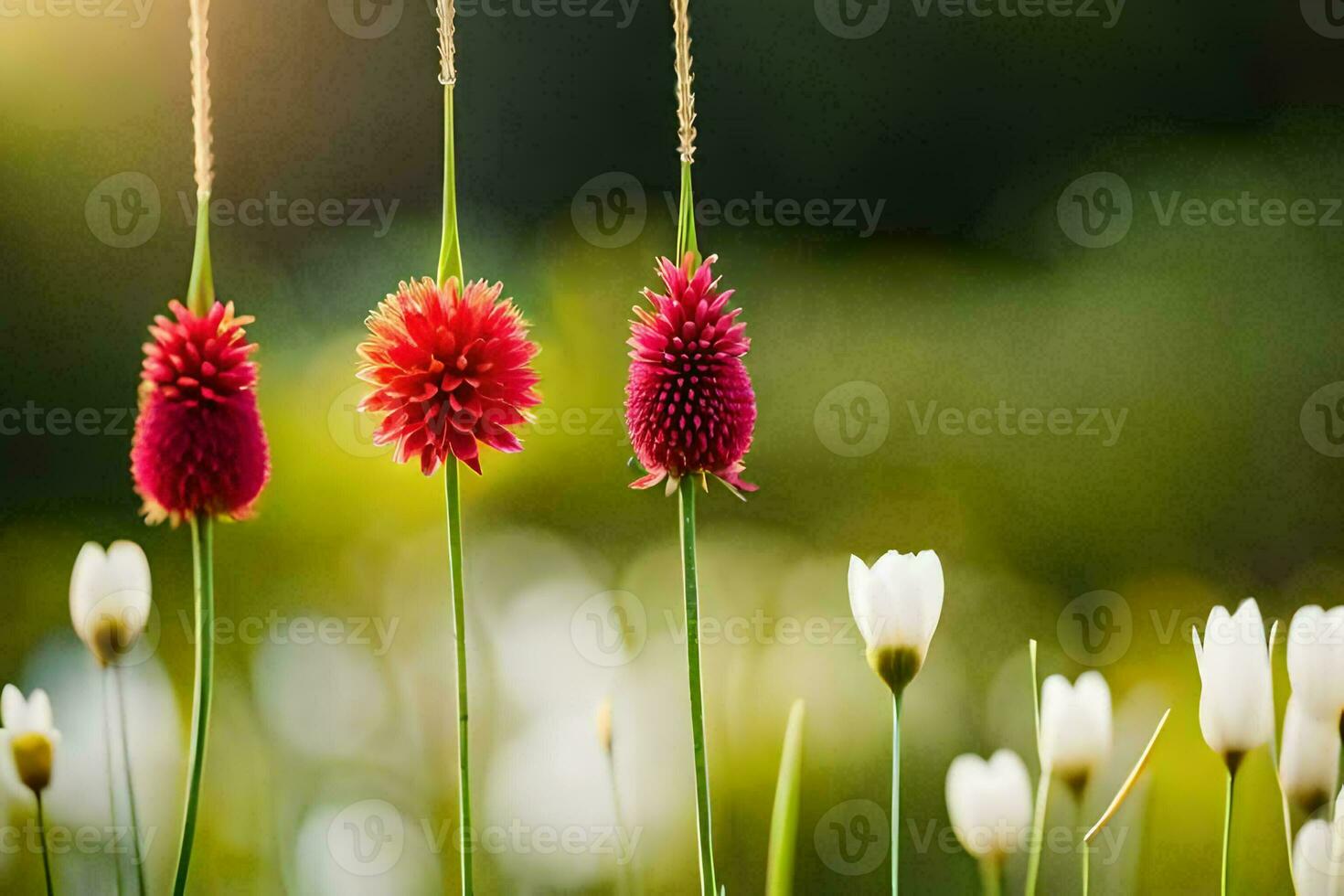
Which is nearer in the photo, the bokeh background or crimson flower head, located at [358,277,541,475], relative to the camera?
crimson flower head, located at [358,277,541,475]

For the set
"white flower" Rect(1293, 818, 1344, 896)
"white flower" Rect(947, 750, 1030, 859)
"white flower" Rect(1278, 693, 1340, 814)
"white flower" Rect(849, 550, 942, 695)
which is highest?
"white flower" Rect(849, 550, 942, 695)

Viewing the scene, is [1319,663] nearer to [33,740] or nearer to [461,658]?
[461,658]

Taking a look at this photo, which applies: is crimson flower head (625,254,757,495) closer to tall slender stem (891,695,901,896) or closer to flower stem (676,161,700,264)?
flower stem (676,161,700,264)

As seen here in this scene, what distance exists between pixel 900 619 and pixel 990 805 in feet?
0.30

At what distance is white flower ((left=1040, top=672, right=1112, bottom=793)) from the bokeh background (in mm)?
243

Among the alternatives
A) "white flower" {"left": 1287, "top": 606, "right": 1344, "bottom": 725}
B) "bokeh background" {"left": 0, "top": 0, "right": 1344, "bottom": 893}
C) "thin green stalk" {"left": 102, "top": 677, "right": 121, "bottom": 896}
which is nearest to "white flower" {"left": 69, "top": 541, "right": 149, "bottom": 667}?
"thin green stalk" {"left": 102, "top": 677, "right": 121, "bottom": 896}

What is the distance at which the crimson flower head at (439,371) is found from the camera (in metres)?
0.39

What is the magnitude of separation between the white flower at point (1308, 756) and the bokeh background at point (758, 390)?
0.23 meters

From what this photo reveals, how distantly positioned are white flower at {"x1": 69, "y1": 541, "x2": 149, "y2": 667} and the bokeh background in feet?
0.71

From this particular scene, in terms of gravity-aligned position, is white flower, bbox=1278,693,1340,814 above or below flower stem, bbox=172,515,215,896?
below

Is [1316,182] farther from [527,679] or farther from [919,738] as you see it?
[527,679]

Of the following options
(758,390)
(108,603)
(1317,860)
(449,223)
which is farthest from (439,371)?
(758,390)

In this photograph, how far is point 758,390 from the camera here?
40.1 inches

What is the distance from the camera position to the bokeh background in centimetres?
76
